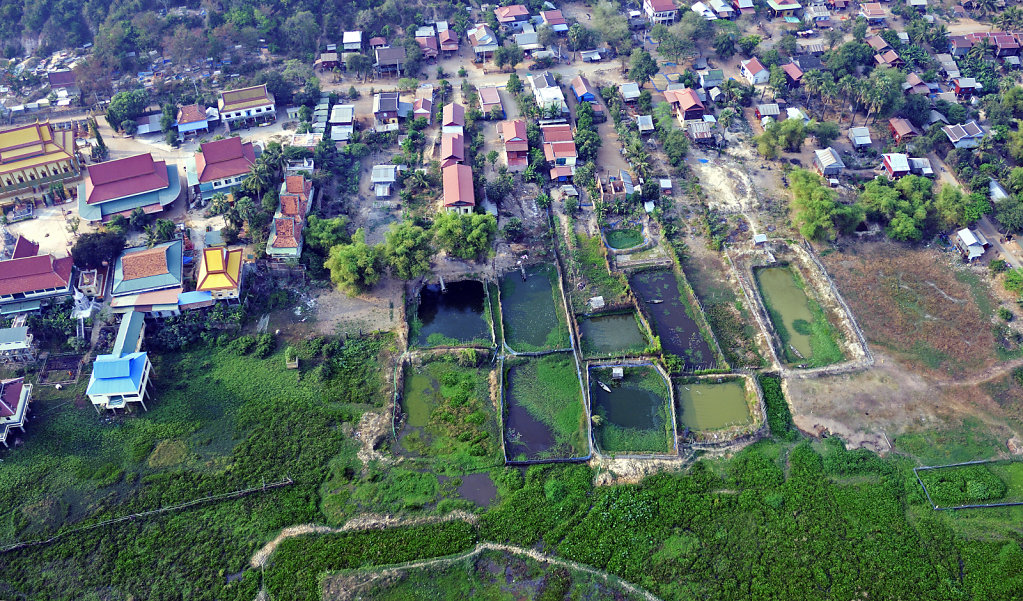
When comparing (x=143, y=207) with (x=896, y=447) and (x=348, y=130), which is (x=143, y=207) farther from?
(x=896, y=447)

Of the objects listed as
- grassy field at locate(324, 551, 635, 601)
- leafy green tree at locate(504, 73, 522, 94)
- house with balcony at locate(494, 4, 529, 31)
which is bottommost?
grassy field at locate(324, 551, 635, 601)

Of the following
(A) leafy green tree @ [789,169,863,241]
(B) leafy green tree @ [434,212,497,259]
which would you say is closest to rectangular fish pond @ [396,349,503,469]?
(B) leafy green tree @ [434,212,497,259]

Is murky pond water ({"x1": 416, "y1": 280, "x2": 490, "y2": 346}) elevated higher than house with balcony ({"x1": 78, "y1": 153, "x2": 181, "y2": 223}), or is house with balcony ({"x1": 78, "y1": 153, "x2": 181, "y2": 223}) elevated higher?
house with balcony ({"x1": 78, "y1": 153, "x2": 181, "y2": 223})

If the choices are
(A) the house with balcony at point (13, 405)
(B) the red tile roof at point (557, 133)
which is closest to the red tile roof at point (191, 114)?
(A) the house with balcony at point (13, 405)

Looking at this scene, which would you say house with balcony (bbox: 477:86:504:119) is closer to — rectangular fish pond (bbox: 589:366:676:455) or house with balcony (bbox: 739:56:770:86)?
house with balcony (bbox: 739:56:770:86)

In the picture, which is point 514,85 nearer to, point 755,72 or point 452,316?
point 755,72

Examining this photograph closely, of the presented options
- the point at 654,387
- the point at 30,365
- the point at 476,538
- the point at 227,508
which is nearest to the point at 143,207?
the point at 30,365
